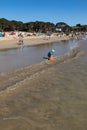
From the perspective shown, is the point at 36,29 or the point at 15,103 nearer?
the point at 15,103

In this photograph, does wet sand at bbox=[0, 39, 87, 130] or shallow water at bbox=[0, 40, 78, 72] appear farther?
shallow water at bbox=[0, 40, 78, 72]

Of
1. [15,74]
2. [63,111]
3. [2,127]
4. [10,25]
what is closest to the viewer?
[2,127]

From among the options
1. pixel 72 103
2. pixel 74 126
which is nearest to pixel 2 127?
pixel 74 126

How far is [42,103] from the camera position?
33.8ft

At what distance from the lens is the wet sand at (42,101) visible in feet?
27.1

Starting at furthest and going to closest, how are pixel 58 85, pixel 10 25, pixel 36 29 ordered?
1. pixel 36 29
2. pixel 10 25
3. pixel 58 85

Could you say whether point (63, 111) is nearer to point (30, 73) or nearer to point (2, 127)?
point (2, 127)

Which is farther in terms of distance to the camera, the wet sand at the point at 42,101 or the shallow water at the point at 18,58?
the shallow water at the point at 18,58

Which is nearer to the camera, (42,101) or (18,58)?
(42,101)

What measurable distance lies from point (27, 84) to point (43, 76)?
251cm

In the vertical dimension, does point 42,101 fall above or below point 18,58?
above

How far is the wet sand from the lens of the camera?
27.1ft

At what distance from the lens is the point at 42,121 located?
8391 millimetres

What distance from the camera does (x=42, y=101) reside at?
10.6m
